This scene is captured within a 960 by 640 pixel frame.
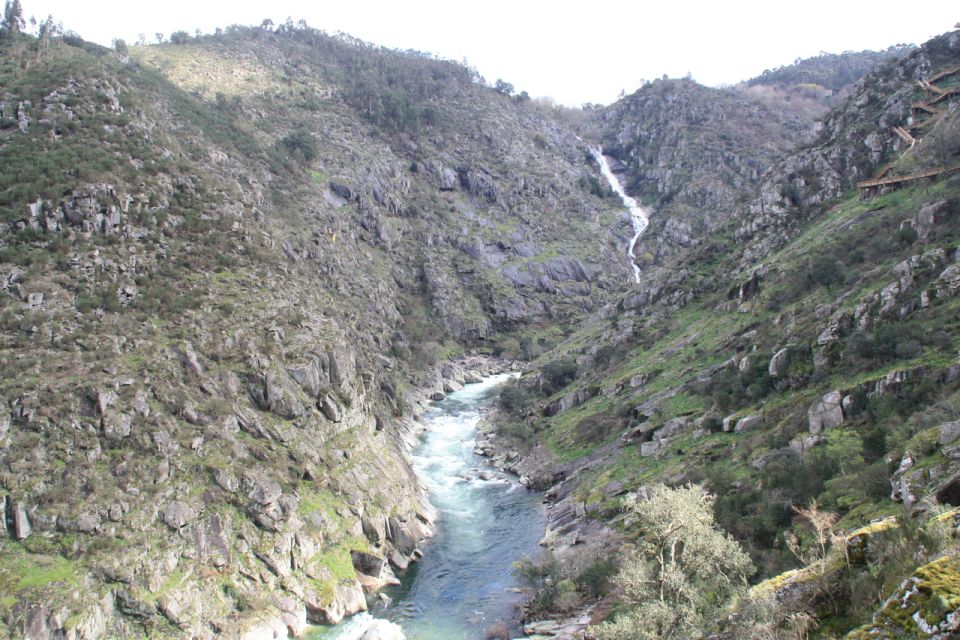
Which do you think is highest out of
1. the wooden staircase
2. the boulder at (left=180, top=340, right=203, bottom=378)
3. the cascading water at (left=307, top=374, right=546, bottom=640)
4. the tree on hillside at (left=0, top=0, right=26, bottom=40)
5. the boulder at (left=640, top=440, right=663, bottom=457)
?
the tree on hillside at (left=0, top=0, right=26, bottom=40)

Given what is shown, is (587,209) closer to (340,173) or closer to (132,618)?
(340,173)

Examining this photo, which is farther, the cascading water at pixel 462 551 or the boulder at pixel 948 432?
the cascading water at pixel 462 551

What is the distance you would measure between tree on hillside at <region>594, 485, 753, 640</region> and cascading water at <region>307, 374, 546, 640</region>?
44.9ft

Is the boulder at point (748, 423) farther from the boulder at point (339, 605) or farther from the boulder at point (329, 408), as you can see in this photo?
the boulder at point (329, 408)

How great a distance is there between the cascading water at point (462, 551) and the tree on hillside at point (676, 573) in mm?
13692

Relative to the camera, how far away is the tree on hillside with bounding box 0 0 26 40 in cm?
7138

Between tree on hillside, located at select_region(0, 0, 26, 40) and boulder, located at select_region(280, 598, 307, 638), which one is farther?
tree on hillside, located at select_region(0, 0, 26, 40)

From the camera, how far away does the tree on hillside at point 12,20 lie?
234 feet

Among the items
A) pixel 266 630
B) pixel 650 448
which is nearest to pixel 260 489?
pixel 266 630

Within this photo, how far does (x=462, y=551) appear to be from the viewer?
4616 centimetres

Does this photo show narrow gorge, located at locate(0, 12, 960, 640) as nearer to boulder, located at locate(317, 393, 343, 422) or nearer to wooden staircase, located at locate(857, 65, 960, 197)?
wooden staircase, located at locate(857, 65, 960, 197)

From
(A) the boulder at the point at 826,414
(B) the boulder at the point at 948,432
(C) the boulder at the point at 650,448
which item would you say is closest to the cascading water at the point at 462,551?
(C) the boulder at the point at 650,448

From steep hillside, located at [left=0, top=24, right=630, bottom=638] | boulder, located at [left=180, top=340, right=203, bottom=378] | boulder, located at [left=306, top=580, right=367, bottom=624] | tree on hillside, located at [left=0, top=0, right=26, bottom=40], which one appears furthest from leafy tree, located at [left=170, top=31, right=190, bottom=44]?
boulder, located at [left=306, top=580, right=367, bottom=624]

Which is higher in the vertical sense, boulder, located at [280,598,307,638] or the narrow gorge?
the narrow gorge
